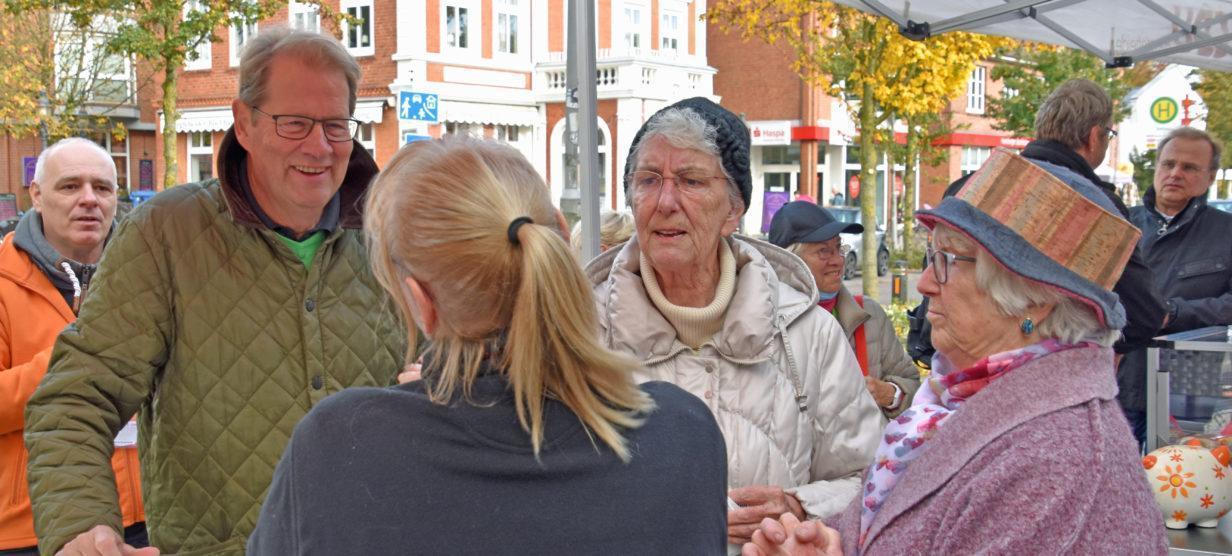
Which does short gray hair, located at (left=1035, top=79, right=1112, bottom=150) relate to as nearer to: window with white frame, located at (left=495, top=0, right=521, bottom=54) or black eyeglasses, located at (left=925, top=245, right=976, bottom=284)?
black eyeglasses, located at (left=925, top=245, right=976, bottom=284)

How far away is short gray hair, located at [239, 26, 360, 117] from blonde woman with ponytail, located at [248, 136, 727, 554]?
119 centimetres

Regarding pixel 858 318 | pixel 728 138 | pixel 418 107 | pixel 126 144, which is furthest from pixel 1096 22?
pixel 126 144

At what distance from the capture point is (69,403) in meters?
2.27

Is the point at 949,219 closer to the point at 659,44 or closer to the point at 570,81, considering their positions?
the point at 570,81

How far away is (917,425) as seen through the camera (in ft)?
7.19

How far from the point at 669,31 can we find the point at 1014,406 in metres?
32.7

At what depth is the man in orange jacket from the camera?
3299 millimetres

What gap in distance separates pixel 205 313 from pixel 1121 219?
6.17 ft

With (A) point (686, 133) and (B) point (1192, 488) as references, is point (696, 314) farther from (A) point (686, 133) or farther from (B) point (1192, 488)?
(B) point (1192, 488)

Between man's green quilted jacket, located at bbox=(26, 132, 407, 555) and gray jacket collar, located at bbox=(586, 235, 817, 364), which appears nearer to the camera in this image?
man's green quilted jacket, located at bbox=(26, 132, 407, 555)

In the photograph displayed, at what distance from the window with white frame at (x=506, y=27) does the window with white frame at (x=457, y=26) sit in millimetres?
1114

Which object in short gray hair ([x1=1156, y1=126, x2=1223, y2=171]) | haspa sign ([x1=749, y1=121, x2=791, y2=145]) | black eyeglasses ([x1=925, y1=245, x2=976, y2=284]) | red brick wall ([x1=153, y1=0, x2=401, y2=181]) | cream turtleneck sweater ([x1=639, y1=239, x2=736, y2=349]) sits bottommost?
cream turtleneck sweater ([x1=639, y1=239, x2=736, y2=349])

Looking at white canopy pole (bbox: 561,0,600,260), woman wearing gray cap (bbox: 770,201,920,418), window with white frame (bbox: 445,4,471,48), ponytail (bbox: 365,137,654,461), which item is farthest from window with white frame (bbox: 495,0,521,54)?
ponytail (bbox: 365,137,654,461)

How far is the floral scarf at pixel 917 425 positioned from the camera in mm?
2086
